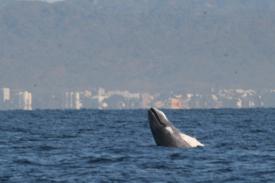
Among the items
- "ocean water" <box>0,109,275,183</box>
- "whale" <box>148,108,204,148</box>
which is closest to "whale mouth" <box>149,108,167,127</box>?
"whale" <box>148,108,204,148</box>

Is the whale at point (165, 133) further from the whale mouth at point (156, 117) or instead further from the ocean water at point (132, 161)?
the ocean water at point (132, 161)

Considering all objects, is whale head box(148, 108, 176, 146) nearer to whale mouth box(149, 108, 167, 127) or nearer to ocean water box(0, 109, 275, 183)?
whale mouth box(149, 108, 167, 127)

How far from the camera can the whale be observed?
52969mm

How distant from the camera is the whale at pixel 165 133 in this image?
53.0 metres

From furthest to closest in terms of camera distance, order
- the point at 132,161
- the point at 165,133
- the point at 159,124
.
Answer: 1. the point at 165,133
2. the point at 159,124
3. the point at 132,161

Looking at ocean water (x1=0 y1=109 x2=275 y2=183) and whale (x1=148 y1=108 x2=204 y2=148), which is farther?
whale (x1=148 y1=108 x2=204 y2=148)

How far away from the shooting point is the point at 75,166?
47875 millimetres

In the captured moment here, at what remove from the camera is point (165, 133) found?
53.8 m

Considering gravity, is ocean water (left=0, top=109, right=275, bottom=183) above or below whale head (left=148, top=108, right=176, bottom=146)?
below

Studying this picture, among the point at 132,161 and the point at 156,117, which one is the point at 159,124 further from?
the point at 132,161

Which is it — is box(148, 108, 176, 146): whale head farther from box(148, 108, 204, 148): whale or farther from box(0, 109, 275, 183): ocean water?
box(0, 109, 275, 183): ocean water

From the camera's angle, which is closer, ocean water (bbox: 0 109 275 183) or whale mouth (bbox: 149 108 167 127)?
ocean water (bbox: 0 109 275 183)

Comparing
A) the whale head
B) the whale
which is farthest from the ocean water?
the whale head

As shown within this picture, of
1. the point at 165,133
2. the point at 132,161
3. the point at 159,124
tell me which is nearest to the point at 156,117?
the point at 159,124
